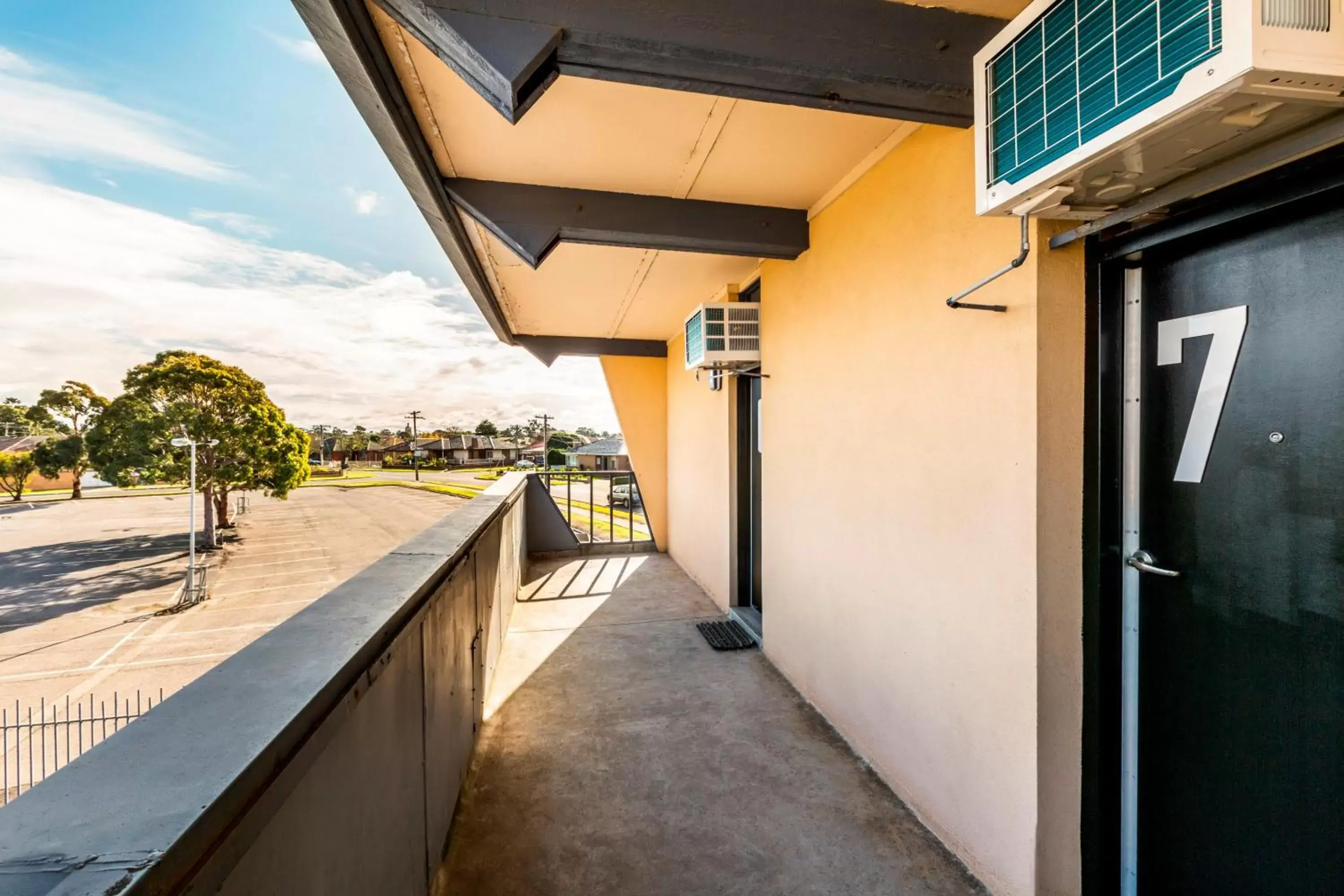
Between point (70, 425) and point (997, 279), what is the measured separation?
1743 cm

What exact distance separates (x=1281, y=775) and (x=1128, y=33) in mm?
1561

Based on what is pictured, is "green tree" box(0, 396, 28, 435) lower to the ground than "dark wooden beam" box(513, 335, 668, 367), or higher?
lower

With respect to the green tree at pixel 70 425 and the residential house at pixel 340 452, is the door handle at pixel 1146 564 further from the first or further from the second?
the residential house at pixel 340 452

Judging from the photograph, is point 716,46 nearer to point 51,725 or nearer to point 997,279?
point 997,279

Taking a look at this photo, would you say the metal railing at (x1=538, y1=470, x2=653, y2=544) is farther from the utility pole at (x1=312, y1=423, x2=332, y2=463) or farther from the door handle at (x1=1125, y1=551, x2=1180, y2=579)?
the utility pole at (x1=312, y1=423, x2=332, y2=463)

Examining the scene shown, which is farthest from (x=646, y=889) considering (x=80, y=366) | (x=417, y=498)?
(x=417, y=498)

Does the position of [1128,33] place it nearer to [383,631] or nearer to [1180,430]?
[1180,430]

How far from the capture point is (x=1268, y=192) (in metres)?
1.11

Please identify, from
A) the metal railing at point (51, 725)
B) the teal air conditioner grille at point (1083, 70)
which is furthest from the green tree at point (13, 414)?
the teal air conditioner grille at point (1083, 70)

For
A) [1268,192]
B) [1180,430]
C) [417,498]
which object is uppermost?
[1268,192]

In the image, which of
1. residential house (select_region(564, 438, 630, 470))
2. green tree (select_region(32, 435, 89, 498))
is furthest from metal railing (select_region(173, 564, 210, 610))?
residential house (select_region(564, 438, 630, 470))

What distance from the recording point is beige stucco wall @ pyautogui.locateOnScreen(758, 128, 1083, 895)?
149 cm

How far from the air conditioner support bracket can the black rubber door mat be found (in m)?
2.72

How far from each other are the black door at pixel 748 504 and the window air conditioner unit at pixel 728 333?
2.25 ft
